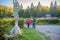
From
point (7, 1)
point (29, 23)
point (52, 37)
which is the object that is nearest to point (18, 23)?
point (29, 23)

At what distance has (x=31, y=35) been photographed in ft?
7.33

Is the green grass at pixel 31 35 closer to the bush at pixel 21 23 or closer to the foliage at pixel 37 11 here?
Answer: the bush at pixel 21 23

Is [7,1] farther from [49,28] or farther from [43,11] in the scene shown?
[49,28]

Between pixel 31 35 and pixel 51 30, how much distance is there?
280 millimetres

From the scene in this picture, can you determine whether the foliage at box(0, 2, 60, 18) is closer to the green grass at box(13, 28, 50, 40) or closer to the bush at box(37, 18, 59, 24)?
the bush at box(37, 18, 59, 24)

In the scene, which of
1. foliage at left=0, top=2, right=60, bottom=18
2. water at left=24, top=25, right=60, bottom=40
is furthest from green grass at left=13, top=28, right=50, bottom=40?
foliage at left=0, top=2, right=60, bottom=18

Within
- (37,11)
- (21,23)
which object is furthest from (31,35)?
(37,11)

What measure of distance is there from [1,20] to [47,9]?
0.64m

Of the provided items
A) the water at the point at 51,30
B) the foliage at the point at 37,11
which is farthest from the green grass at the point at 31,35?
the foliage at the point at 37,11

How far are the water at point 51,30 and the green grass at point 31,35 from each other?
0.05m

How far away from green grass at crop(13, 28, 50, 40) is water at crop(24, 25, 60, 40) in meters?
0.05

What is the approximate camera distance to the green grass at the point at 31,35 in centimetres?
222

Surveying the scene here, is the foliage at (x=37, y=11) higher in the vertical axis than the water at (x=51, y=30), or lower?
higher

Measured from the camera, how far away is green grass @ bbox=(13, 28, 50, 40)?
7.30ft
